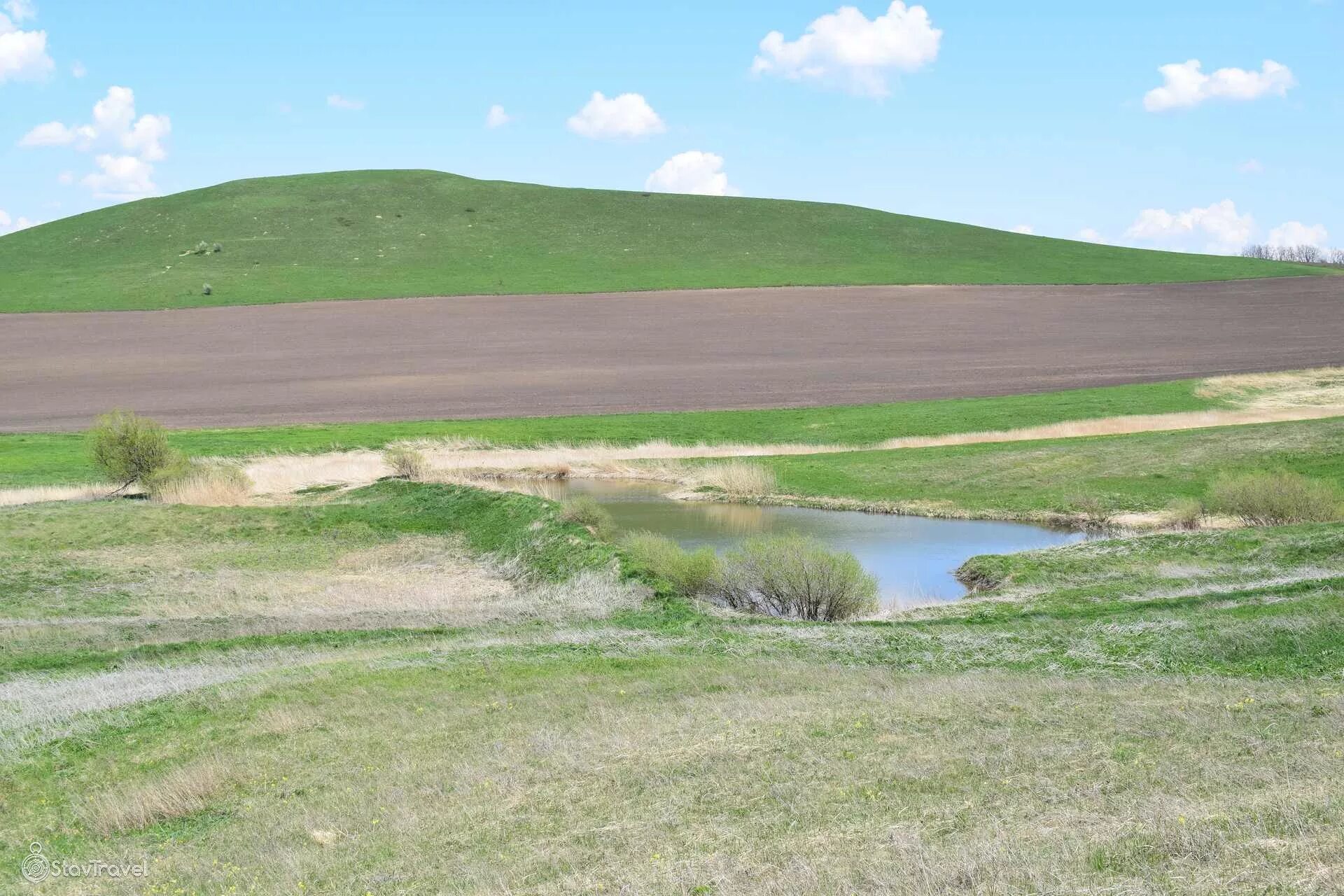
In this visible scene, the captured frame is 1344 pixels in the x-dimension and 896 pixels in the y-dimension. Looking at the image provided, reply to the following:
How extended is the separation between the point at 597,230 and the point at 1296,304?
63365 millimetres

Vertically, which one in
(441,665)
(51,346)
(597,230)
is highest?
(597,230)

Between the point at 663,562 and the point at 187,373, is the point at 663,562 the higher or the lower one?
the lower one

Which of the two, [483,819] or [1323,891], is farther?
[483,819]

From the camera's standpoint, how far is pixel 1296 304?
95.4 meters

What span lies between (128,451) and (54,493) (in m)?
2.53

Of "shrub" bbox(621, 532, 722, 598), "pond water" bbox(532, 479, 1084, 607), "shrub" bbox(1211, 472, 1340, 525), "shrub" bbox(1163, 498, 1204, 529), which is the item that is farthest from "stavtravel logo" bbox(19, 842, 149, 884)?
"shrub" bbox(1163, 498, 1204, 529)

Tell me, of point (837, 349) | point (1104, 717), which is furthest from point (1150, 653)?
point (837, 349)

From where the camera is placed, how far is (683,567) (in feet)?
89.5

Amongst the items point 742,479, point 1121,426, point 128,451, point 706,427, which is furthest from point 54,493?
point 1121,426

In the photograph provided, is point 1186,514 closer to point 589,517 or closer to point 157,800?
point 589,517

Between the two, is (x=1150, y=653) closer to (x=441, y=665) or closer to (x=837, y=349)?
(x=441, y=665)

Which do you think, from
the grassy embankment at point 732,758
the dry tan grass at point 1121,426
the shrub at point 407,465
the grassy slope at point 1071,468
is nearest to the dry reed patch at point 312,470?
the shrub at point 407,465

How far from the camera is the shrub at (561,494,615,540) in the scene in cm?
3225

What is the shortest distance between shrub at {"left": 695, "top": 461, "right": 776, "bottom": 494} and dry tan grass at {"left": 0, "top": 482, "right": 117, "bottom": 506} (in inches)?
799
